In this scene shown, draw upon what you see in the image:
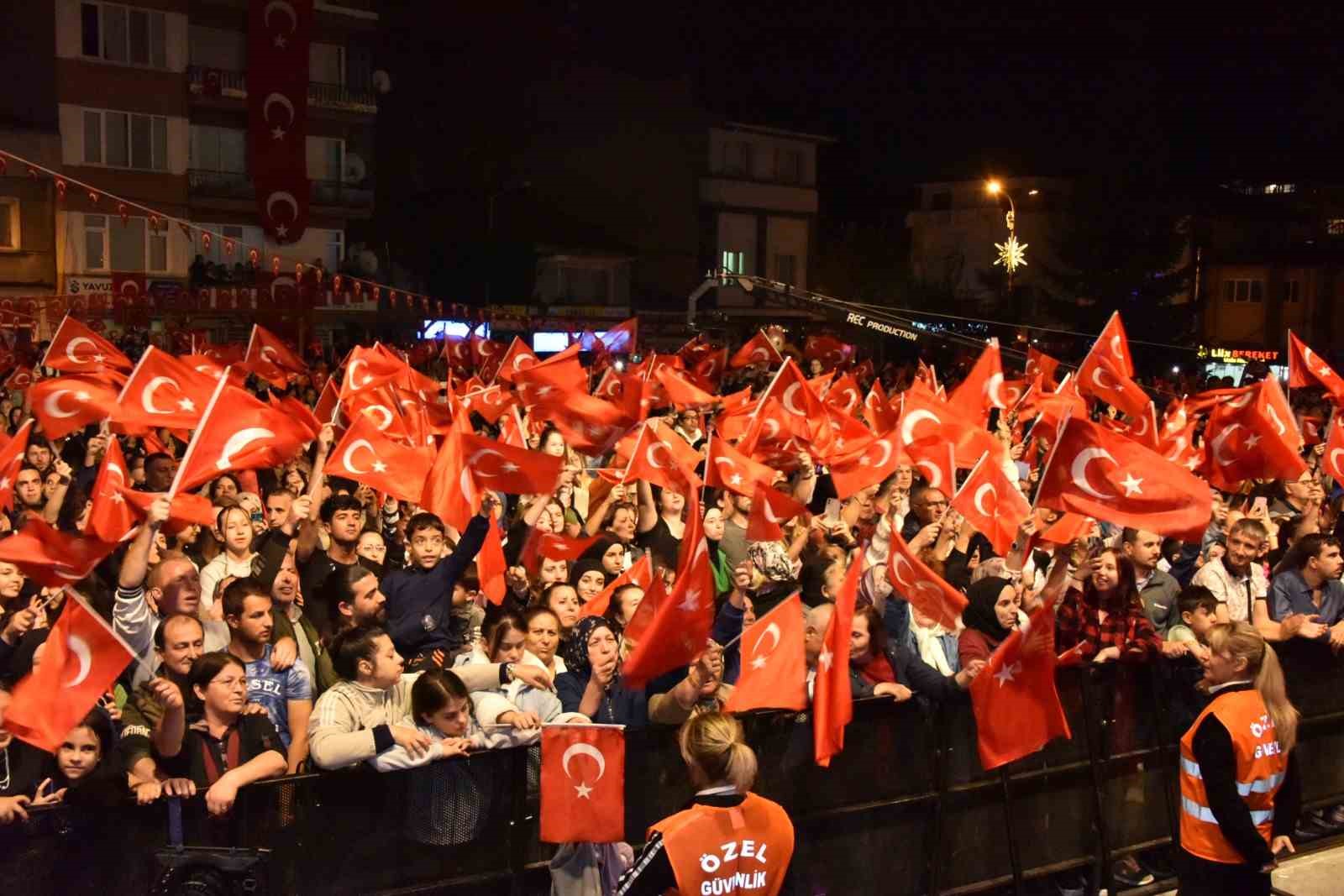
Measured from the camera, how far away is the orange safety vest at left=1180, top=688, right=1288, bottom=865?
5980 millimetres

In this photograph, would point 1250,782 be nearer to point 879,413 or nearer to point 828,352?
point 879,413

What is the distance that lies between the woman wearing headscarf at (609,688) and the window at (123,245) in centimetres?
3343

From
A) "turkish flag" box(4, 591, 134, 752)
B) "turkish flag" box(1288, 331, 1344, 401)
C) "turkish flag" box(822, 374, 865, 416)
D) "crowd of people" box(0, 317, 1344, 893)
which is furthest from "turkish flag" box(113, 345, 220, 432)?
"turkish flag" box(1288, 331, 1344, 401)

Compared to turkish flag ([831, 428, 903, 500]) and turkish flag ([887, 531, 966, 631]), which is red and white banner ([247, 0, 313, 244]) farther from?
turkish flag ([887, 531, 966, 631])

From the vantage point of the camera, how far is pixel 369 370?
13430 mm

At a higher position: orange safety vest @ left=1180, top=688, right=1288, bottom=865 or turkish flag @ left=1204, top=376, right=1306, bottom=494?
turkish flag @ left=1204, top=376, right=1306, bottom=494

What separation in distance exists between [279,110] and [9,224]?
8.58m

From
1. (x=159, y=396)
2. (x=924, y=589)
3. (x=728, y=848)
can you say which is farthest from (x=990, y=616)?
(x=159, y=396)

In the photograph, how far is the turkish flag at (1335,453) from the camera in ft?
38.2

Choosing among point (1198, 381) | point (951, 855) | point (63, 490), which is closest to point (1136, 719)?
point (951, 855)

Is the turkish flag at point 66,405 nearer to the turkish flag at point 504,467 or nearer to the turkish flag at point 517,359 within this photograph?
the turkish flag at point 504,467

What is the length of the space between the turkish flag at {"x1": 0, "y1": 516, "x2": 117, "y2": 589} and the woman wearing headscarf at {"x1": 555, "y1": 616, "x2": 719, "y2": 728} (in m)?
2.19

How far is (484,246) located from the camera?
4712cm

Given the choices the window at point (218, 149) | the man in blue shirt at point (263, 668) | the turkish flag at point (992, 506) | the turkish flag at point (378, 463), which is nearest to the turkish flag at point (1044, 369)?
the turkish flag at point (992, 506)
